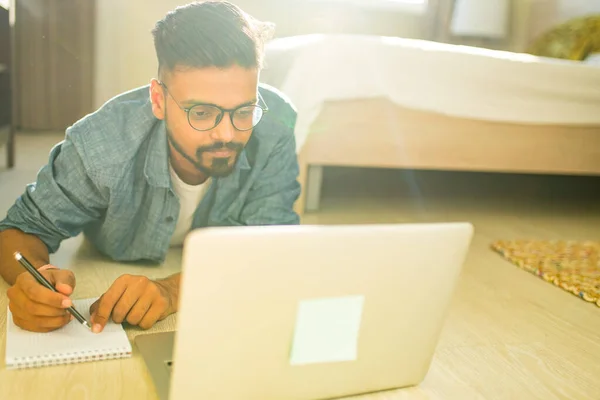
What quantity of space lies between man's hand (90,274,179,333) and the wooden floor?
5 cm

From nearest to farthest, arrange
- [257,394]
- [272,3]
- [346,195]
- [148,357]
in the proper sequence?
[257,394]
[148,357]
[272,3]
[346,195]

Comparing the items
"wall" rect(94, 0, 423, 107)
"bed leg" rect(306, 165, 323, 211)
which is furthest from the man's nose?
"bed leg" rect(306, 165, 323, 211)

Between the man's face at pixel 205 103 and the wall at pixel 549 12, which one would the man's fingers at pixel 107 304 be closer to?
the man's face at pixel 205 103

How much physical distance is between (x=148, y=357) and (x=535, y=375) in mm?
485

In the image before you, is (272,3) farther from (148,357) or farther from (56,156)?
(148,357)

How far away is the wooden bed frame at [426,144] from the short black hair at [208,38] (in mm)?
716

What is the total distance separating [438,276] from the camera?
62 centimetres

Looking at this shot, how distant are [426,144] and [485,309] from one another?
0.62 metres

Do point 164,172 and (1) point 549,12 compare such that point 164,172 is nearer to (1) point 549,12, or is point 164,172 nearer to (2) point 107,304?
(2) point 107,304

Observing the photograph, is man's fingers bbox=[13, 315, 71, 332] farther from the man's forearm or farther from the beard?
the beard

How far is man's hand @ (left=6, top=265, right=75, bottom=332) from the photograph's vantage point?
2.32ft

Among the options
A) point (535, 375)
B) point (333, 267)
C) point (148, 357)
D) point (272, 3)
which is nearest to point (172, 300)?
point (148, 357)

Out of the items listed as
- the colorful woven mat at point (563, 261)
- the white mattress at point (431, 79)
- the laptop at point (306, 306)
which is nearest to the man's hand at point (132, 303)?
the laptop at point (306, 306)

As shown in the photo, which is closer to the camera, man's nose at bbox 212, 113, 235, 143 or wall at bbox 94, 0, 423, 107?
man's nose at bbox 212, 113, 235, 143
